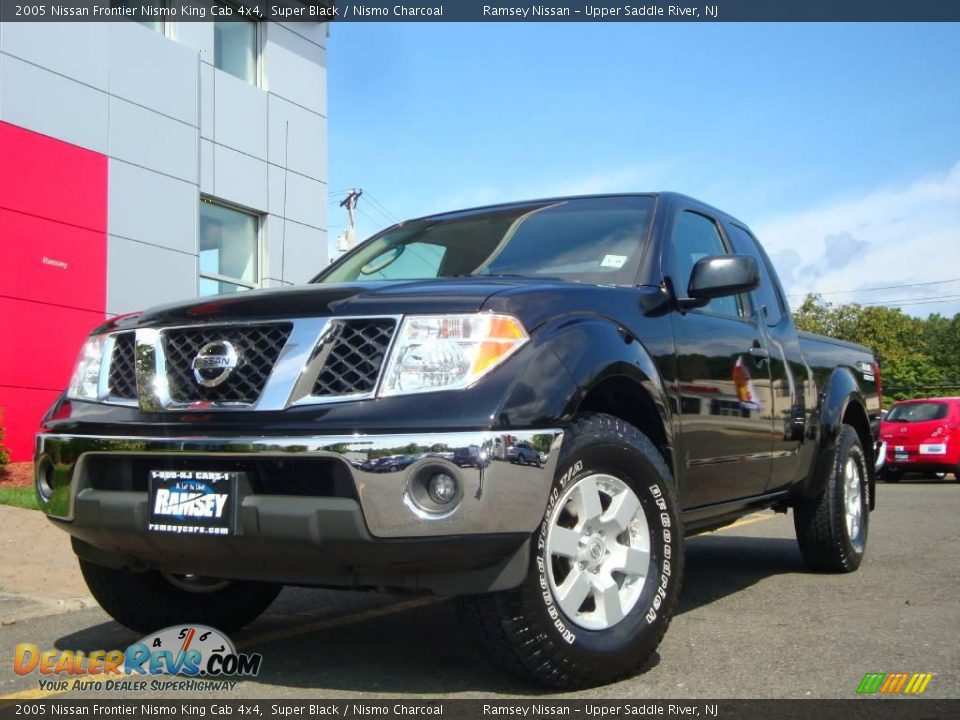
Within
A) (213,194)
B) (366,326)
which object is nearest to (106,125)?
(213,194)

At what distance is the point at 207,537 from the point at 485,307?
43.4 inches

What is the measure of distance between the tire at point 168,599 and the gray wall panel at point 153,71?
425 inches

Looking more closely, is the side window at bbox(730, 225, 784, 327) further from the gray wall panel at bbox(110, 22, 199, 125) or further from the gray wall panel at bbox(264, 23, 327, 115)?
the gray wall panel at bbox(264, 23, 327, 115)

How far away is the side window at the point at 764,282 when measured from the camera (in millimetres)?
5648

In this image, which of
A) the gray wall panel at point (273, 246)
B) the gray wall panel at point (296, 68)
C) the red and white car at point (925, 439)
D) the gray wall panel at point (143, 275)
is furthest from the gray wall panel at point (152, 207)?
the red and white car at point (925, 439)

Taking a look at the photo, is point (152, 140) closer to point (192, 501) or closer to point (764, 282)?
point (764, 282)

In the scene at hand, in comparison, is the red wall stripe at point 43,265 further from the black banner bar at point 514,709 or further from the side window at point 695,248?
the black banner bar at point 514,709

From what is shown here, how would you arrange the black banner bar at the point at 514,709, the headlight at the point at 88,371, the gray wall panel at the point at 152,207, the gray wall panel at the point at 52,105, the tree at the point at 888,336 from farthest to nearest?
the tree at the point at 888,336 → the gray wall panel at the point at 152,207 → the gray wall panel at the point at 52,105 → the headlight at the point at 88,371 → the black banner bar at the point at 514,709

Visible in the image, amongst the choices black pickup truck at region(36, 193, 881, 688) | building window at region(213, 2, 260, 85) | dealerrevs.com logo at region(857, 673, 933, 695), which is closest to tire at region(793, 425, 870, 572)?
black pickup truck at region(36, 193, 881, 688)

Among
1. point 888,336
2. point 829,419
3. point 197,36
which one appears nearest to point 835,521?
point 829,419

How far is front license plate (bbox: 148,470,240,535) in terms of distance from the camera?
325 cm

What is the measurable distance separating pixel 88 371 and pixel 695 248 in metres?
2.78

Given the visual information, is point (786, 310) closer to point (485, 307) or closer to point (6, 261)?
point (485, 307)

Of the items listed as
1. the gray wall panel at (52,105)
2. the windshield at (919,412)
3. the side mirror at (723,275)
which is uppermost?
the gray wall panel at (52,105)
